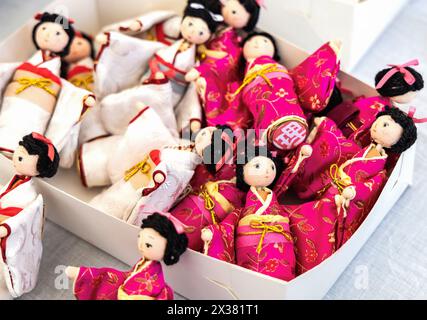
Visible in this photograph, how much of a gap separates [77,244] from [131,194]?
0.48ft

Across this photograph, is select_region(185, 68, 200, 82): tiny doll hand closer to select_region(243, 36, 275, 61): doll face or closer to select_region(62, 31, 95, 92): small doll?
select_region(243, 36, 275, 61): doll face

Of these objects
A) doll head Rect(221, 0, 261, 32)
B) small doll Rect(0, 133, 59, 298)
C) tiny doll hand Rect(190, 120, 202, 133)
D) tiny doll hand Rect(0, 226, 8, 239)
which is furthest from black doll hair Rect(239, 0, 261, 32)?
tiny doll hand Rect(0, 226, 8, 239)

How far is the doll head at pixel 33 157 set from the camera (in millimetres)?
999

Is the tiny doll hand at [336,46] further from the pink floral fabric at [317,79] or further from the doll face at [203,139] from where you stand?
the doll face at [203,139]

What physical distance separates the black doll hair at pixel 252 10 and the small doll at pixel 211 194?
0.97ft

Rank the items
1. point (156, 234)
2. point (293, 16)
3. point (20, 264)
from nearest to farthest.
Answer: point (156, 234) < point (20, 264) < point (293, 16)

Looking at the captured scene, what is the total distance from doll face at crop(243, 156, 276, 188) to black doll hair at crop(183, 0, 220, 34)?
1.13 ft

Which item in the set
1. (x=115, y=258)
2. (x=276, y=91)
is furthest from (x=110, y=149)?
(x=276, y=91)

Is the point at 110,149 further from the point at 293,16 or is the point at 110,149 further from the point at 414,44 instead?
the point at 414,44

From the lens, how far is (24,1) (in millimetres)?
1496

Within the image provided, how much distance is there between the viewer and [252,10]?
1200mm

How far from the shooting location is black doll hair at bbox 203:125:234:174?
1.02m

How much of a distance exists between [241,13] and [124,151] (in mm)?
360

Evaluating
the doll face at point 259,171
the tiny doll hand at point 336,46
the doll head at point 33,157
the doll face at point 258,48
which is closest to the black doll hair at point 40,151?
the doll head at point 33,157
